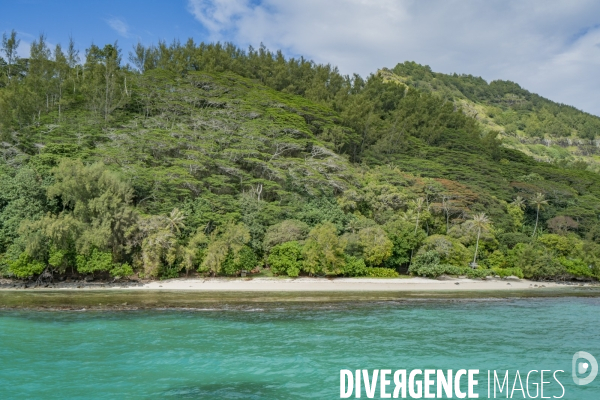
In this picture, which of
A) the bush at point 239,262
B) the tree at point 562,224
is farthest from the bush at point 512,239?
the bush at point 239,262

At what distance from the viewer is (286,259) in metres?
47.2

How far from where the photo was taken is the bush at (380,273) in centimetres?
5041

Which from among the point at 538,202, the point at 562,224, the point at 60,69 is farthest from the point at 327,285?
the point at 60,69

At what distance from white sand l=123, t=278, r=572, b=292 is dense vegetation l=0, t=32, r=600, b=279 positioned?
69.3 inches

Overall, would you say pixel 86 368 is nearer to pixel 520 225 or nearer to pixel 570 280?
pixel 570 280

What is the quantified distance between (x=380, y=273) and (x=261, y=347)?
33.8 meters

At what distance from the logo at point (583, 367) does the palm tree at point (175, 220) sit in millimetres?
39008

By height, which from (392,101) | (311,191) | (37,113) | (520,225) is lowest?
(520,225)

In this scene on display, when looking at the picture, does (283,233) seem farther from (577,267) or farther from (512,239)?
(577,267)

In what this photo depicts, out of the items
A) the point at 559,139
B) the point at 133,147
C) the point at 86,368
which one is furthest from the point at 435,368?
the point at 559,139

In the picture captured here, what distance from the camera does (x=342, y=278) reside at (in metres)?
48.7

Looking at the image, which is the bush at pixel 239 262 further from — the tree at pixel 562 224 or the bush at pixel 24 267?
the tree at pixel 562 224

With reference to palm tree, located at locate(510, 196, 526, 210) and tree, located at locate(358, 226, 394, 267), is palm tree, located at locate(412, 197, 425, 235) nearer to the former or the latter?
tree, located at locate(358, 226, 394, 267)

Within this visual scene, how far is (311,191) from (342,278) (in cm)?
1775
